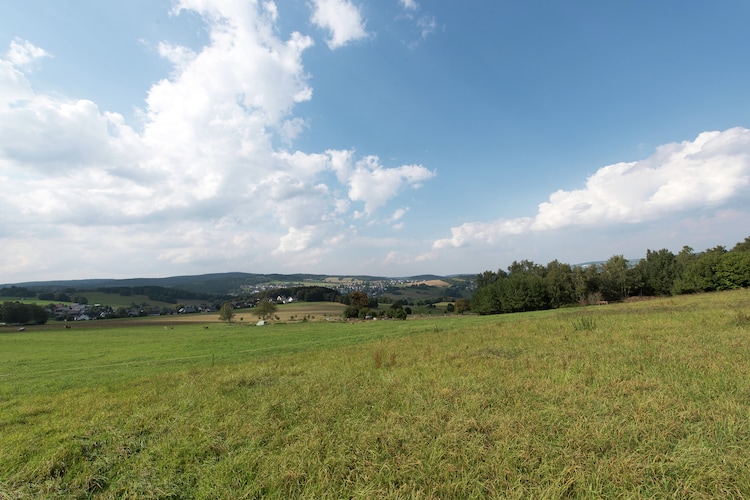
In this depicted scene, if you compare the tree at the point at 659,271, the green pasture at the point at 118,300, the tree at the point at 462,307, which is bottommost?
the tree at the point at 462,307

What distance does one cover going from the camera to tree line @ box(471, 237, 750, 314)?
64.9 m

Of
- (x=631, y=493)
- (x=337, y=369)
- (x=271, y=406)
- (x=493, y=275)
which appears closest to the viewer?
(x=631, y=493)

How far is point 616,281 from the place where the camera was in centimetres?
9006

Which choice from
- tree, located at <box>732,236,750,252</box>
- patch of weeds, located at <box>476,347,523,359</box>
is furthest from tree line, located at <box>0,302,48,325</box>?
tree, located at <box>732,236,750,252</box>

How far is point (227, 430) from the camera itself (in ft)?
20.1

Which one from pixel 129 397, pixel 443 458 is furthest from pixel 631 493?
pixel 129 397

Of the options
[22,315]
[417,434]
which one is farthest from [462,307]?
[22,315]

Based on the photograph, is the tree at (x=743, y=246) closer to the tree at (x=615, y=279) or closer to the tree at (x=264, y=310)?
the tree at (x=615, y=279)

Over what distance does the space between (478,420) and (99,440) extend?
23.4ft

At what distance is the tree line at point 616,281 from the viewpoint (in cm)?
6494

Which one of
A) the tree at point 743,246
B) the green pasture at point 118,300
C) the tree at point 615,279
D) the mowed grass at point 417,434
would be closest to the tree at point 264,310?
the mowed grass at point 417,434

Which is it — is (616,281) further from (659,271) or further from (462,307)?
(462,307)

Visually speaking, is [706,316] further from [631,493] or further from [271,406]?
[271,406]

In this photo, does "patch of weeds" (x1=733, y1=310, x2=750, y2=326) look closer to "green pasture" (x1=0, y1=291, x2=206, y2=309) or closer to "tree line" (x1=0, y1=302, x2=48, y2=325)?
"tree line" (x1=0, y1=302, x2=48, y2=325)
